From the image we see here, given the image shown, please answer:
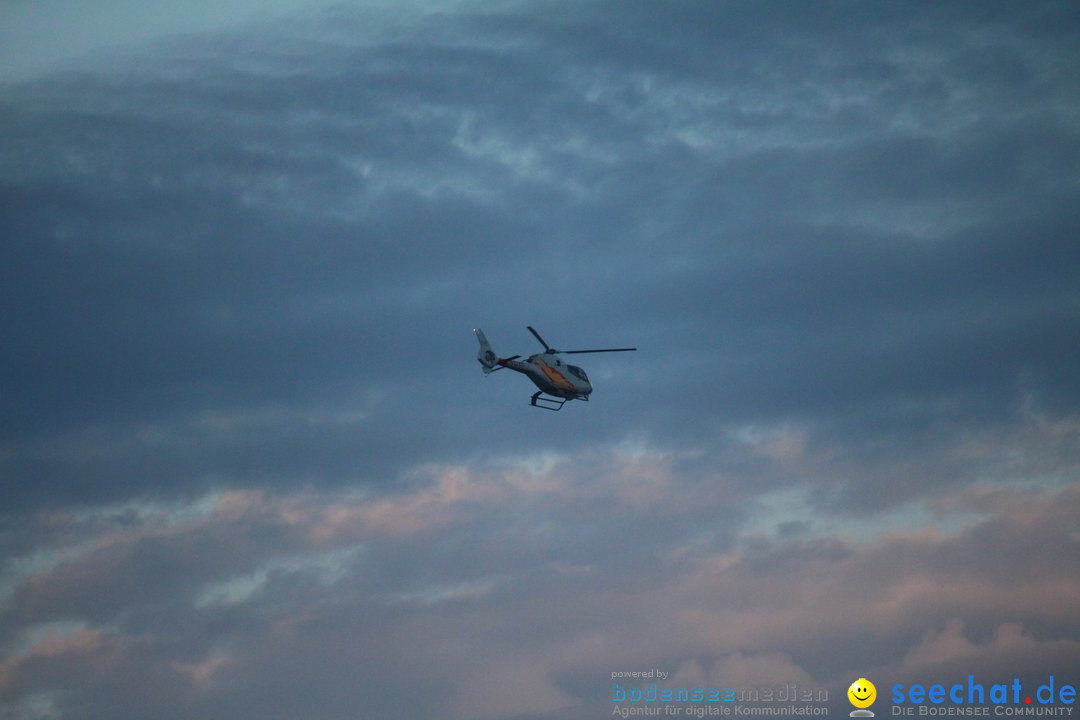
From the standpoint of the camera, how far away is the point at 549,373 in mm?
103625

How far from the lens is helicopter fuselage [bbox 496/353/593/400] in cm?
10350

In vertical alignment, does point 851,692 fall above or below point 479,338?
below

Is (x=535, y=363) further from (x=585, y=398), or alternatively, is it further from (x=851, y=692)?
(x=851, y=692)

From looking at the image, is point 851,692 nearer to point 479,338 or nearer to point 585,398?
point 585,398

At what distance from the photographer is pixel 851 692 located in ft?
355

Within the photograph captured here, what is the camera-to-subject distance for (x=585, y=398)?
107375 millimetres

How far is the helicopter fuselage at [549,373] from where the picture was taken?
4075 inches

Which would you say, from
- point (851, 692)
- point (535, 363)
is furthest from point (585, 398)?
point (851, 692)

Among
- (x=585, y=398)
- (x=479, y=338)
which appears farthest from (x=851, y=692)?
(x=479, y=338)

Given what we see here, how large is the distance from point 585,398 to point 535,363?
5.73 meters

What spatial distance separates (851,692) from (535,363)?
32649mm

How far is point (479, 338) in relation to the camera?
343ft

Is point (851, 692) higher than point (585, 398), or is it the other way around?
point (585, 398)
